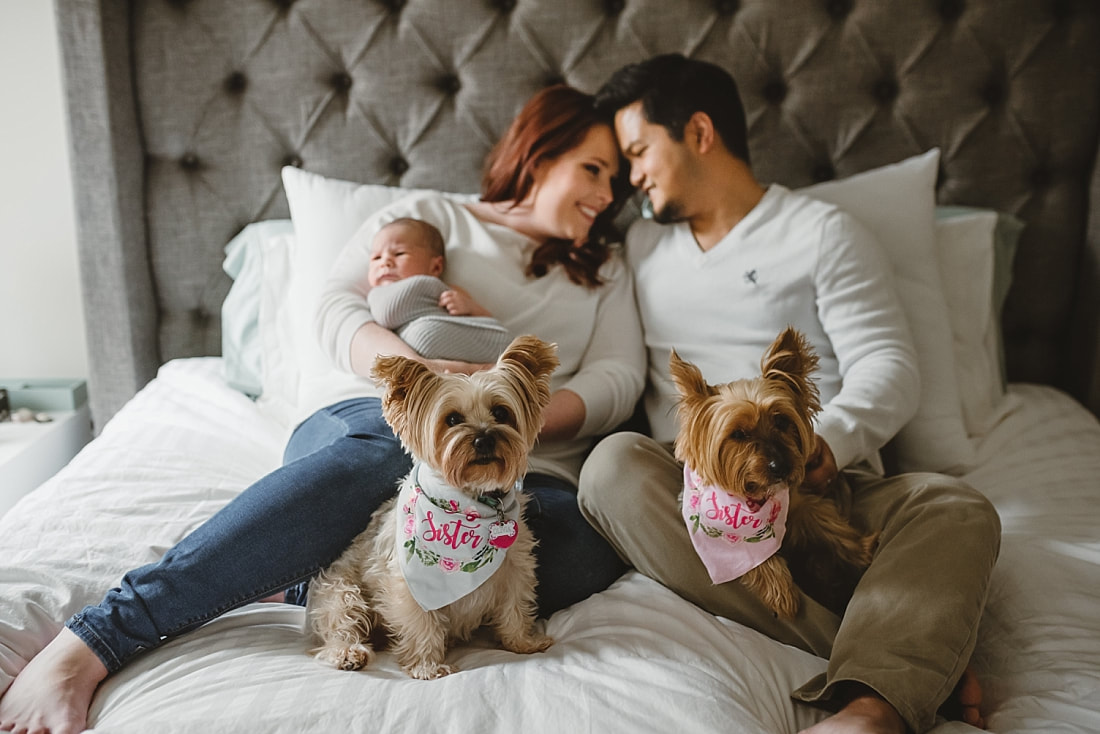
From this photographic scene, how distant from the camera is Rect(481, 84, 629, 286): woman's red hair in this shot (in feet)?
5.68

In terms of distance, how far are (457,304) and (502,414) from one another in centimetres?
46

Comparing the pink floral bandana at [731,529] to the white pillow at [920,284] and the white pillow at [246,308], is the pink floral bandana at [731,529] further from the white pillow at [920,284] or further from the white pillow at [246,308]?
the white pillow at [246,308]

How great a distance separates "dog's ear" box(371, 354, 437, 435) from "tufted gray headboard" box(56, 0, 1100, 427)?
1.10 metres

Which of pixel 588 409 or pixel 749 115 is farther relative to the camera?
pixel 749 115

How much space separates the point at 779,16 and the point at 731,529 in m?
1.35

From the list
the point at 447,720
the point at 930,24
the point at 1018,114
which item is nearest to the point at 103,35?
the point at 447,720

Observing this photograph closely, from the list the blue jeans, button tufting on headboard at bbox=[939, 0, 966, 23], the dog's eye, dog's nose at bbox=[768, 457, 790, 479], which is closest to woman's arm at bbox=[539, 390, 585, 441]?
the blue jeans

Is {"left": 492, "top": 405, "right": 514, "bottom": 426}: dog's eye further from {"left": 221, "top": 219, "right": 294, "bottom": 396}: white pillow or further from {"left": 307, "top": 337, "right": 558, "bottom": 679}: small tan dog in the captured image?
{"left": 221, "top": 219, "right": 294, "bottom": 396}: white pillow

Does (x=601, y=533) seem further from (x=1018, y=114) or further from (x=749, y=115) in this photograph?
(x=1018, y=114)

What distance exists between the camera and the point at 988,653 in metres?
1.23

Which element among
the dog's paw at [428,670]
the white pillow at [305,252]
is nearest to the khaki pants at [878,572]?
the dog's paw at [428,670]

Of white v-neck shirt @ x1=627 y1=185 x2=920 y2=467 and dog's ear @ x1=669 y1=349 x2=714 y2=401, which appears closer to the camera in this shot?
dog's ear @ x1=669 y1=349 x2=714 y2=401

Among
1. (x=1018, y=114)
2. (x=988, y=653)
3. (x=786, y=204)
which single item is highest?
(x=1018, y=114)

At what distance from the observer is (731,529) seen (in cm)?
119
